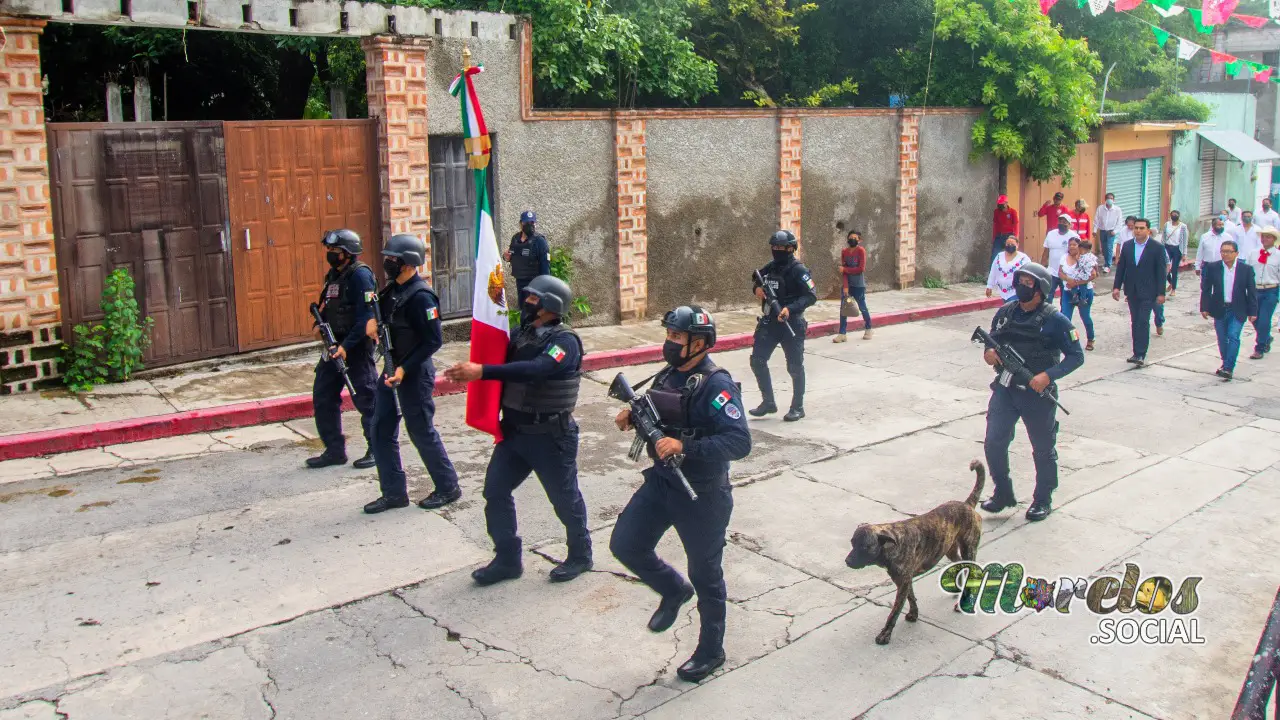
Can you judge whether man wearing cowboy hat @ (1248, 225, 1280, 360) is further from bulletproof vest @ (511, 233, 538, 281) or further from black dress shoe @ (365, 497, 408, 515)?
black dress shoe @ (365, 497, 408, 515)

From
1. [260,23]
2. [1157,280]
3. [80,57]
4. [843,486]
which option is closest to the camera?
[843,486]

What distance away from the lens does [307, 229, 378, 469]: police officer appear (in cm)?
805

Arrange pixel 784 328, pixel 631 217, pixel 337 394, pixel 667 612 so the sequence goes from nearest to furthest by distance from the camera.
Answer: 1. pixel 667 612
2. pixel 337 394
3. pixel 784 328
4. pixel 631 217

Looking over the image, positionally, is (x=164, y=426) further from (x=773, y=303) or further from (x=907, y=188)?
(x=907, y=188)

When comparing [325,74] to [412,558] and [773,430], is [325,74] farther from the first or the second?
[412,558]

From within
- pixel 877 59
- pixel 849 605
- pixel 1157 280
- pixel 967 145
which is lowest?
pixel 849 605

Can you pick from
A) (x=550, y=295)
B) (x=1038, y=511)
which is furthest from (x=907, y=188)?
(x=550, y=295)

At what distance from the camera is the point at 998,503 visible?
7785mm

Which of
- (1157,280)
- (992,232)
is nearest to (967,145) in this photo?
(992,232)

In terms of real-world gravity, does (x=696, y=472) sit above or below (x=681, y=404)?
below

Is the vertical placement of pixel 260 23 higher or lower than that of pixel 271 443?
higher

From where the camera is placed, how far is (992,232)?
20156mm

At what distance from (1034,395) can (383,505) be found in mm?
4334

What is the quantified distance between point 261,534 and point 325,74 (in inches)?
388
